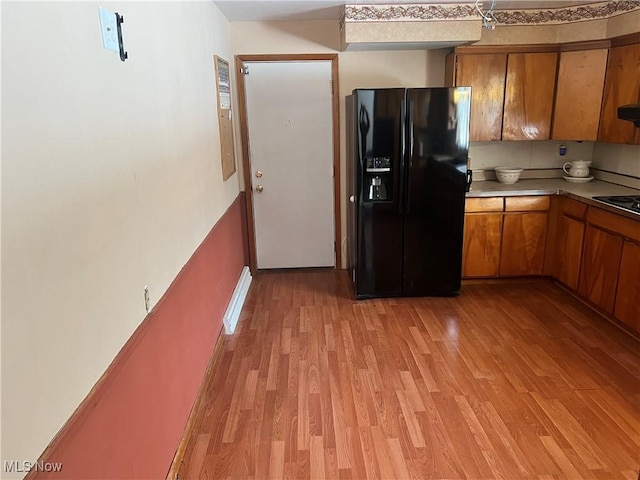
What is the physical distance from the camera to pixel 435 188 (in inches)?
147

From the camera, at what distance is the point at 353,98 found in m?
3.65

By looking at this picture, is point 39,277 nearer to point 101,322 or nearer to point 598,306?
point 101,322

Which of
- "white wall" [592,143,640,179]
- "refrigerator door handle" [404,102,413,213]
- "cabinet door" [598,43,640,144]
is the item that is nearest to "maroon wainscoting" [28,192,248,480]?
"refrigerator door handle" [404,102,413,213]

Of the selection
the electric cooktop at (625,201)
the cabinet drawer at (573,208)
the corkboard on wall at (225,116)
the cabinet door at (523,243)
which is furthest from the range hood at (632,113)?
the corkboard on wall at (225,116)

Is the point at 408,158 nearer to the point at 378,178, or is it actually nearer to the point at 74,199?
the point at 378,178

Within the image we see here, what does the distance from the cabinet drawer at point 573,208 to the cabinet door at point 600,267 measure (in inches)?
5.5

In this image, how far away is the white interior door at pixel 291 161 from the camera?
4.23 m

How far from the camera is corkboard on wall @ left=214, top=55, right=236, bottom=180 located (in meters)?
3.46

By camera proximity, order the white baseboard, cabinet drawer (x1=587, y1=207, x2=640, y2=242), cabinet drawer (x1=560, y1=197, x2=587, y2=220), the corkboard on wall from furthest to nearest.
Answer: cabinet drawer (x1=560, y1=197, x2=587, y2=220), the corkboard on wall, the white baseboard, cabinet drawer (x1=587, y1=207, x2=640, y2=242)

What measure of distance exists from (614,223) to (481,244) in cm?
103

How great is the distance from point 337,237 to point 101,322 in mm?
3347

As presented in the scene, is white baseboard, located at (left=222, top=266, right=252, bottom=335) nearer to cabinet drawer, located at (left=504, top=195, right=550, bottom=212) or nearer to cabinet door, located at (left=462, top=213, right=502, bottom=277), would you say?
cabinet door, located at (left=462, top=213, right=502, bottom=277)

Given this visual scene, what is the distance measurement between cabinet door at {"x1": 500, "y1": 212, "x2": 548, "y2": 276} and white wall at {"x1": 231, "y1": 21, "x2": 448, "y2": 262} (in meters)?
1.45

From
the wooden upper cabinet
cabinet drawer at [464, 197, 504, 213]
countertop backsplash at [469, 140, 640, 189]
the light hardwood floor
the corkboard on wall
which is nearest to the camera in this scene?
the light hardwood floor
